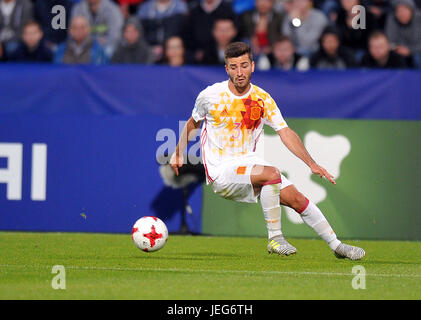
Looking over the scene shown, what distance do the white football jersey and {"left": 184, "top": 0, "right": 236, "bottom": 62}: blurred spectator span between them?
561 cm

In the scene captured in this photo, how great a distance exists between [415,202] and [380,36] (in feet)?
Result: 9.10

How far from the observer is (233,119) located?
9.17 meters

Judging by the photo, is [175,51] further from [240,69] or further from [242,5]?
[240,69]

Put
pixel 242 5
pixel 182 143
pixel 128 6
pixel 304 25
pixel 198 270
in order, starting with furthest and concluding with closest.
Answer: pixel 128 6
pixel 242 5
pixel 304 25
pixel 182 143
pixel 198 270

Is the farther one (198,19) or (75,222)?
(198,19)

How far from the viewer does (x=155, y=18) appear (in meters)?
15.5

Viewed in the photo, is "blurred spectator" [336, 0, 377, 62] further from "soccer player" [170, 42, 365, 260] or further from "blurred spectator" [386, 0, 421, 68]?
"soccer player" [170, 42, 365, 260]

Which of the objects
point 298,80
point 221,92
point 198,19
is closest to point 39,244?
point 221,92

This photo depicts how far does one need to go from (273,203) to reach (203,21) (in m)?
6.62

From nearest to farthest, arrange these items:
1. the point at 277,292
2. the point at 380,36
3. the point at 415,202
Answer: the point at 277,292 < the point at 415,202 < the point at 380,36

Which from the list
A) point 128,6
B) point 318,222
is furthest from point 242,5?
point 318,222

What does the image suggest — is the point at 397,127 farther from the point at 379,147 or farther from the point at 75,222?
the point at 75,222

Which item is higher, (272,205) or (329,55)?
(329,55)

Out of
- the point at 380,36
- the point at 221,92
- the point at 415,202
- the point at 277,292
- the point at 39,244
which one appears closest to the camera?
the point at 277,292
